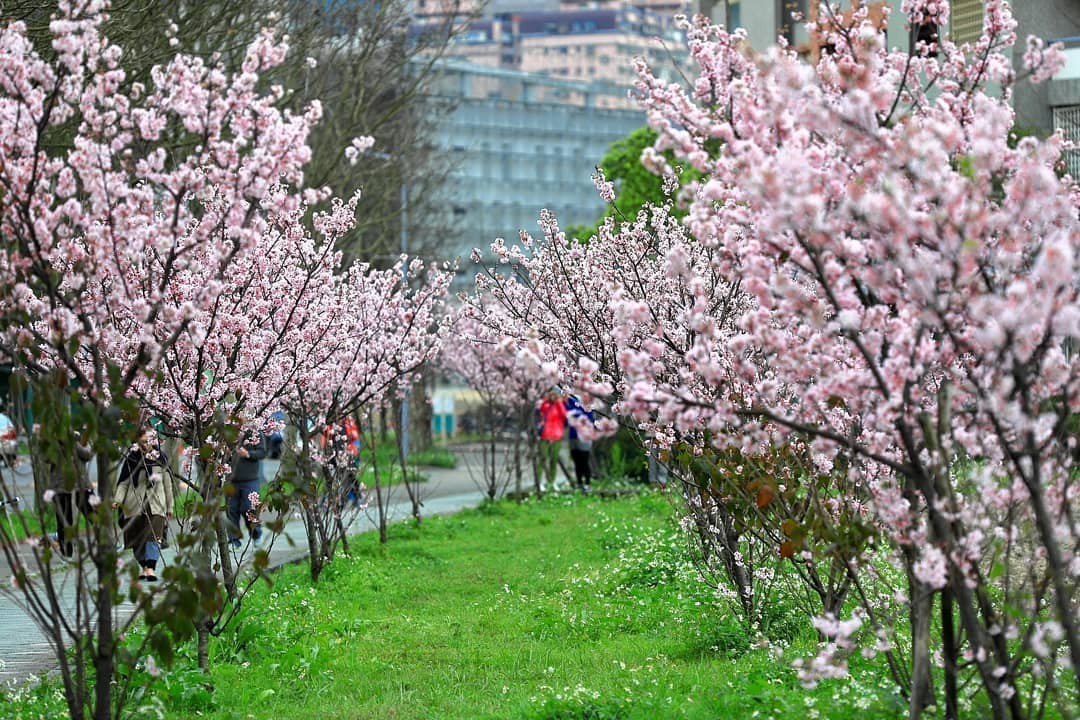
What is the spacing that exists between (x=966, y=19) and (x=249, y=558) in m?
16.3

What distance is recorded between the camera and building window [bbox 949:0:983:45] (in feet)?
78.8

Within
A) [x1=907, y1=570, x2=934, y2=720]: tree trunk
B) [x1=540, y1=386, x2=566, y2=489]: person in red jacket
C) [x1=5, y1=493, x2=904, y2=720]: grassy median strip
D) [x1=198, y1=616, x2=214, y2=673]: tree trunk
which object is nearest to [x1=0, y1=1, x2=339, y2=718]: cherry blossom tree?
[x1=5, y1=493, x2=904, y2=720]: grassy median strip

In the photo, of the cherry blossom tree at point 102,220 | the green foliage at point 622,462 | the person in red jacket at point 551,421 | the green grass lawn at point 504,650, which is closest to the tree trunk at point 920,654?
the green grass lawn at point 504,650

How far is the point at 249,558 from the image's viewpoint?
13828 mm

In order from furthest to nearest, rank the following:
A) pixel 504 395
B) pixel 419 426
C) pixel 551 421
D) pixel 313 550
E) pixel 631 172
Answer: pixel 419 426
pixel 631 172
pixel 551 421
pixel 504 395
pixel 313 550

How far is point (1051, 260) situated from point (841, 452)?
137 inches

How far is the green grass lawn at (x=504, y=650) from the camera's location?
6797mm

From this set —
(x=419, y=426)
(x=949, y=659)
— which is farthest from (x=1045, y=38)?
(x=949, y=659)

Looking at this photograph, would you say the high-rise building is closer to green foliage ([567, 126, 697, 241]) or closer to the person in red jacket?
green foliage ([567, 126, 697, 241])

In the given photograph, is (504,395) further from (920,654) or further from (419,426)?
(920,654)

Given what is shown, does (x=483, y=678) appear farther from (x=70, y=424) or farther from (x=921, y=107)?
(x=921, y=107)

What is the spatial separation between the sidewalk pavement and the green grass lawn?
71 cm

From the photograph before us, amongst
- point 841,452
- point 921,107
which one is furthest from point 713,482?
point 921,107

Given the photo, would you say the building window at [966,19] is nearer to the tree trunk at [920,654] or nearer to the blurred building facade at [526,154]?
the tree trunk at [920,654]
